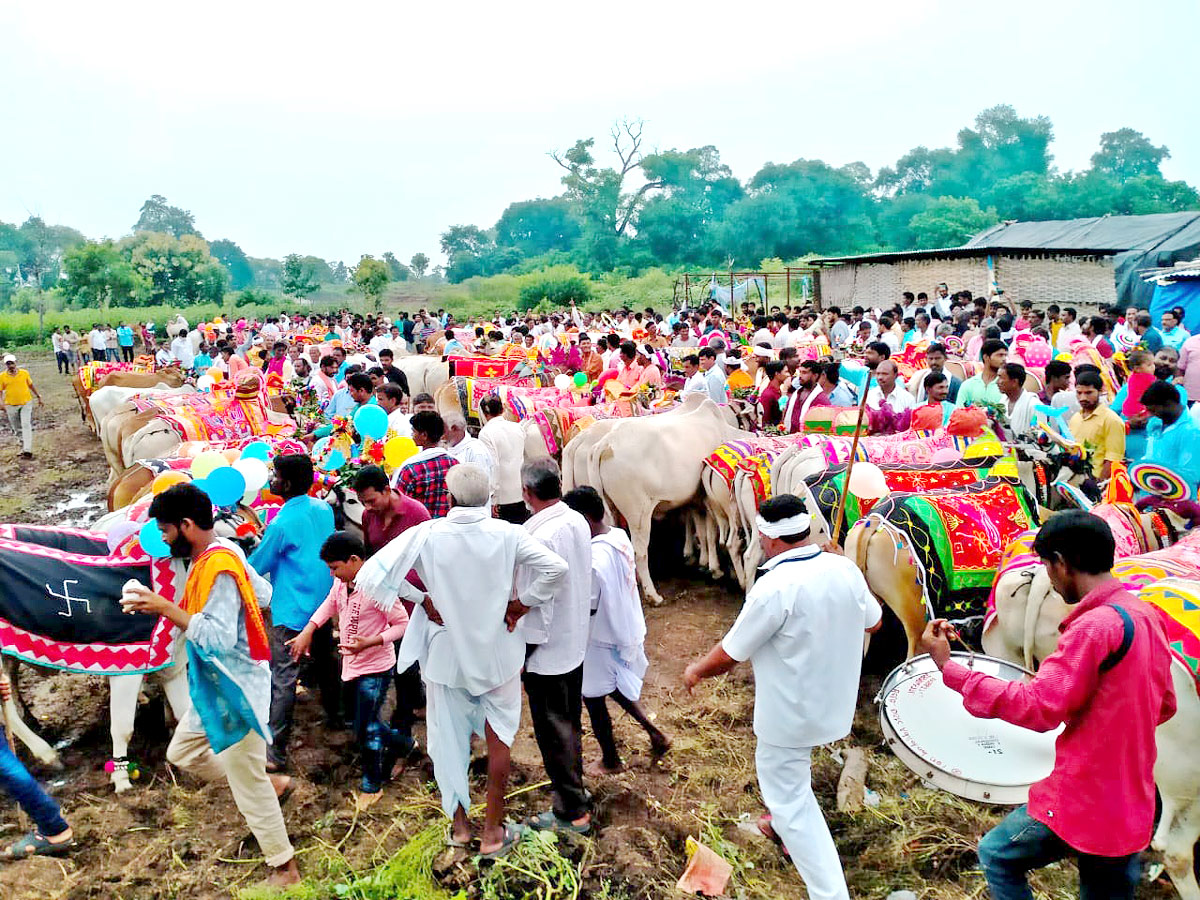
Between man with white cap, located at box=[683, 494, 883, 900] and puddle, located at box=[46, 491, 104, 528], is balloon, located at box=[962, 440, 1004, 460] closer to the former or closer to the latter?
man with white cap, located at box=[683, 494, 883, 900]

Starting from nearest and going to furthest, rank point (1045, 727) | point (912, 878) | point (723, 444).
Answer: point (1045, 727) → point (912, 878) → point (723, 444)

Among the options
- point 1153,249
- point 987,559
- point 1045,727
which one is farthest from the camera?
point 1153,249

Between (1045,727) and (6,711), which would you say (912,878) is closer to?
(1045,727)

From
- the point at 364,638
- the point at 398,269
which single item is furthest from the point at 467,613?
the point at 398,269

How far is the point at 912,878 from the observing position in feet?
12.3

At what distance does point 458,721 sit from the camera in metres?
3.83

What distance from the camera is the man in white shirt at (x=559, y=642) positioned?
386 cm

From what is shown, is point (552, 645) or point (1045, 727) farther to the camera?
point (552, 645)

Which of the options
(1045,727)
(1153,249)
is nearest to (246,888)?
(1045,727)

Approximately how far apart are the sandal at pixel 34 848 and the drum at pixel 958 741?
3851 millimetres

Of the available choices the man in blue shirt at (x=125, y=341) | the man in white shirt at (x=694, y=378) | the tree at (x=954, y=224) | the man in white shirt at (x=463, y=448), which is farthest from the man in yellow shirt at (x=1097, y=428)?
the tree at (x=954, y=224)

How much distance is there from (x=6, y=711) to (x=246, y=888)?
1.72 metres

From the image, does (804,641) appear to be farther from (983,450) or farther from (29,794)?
(29,794)

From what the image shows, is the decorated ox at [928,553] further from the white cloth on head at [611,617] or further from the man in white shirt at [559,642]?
the man in white shirt at [559,642]
